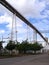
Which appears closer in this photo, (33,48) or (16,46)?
(16,46)

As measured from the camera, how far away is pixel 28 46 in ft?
343

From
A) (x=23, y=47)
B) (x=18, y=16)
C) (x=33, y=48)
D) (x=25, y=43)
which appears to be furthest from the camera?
(x=33, y=48)

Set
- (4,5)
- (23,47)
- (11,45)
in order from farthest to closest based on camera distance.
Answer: (23,47) → (11,45) → (4,5)

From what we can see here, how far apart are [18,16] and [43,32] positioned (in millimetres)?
78126

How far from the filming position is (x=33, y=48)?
114 metres

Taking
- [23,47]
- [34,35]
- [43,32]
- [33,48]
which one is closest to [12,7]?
[23,47]

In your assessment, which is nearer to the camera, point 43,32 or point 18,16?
point 18,16

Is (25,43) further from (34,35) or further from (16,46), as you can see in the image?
(34,35)

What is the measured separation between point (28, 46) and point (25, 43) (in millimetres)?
2063

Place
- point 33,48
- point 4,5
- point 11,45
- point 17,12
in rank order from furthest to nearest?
point 33,48
point 11,45
point 17,12
point 4,5

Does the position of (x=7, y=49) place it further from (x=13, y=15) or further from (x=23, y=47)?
(x=13, y=15)

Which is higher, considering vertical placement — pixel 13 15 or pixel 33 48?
pixel 13 15

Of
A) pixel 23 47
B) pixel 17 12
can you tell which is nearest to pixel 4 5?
pixel 17 12

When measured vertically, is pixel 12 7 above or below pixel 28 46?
above
